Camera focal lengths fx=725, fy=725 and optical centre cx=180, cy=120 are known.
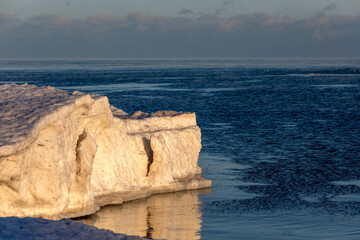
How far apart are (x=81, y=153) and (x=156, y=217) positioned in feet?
9.10

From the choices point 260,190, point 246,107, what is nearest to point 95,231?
point 260,190

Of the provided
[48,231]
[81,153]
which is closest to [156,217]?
[81,153]

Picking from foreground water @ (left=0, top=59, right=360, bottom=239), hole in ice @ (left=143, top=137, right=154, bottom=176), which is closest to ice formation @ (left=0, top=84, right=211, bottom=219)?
hole in ice @ (left=143, top=137, right=154, bottom=176)

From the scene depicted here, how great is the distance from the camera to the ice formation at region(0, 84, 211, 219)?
17375 millimetres

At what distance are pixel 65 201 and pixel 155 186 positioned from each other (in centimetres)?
509

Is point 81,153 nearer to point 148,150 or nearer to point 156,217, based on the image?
point 156,217

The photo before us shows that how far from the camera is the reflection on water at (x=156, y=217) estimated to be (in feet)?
61.3

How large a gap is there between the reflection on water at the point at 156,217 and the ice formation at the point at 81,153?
443 mm

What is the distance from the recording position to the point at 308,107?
61.1 m

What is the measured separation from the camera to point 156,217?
20.3 meters

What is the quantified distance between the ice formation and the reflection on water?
44 centimetres

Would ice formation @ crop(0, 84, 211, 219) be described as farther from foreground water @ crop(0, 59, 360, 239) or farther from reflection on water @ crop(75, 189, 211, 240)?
foreground water @ crop(0, 59, 360, 239)

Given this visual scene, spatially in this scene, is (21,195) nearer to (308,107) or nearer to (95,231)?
(95,231)

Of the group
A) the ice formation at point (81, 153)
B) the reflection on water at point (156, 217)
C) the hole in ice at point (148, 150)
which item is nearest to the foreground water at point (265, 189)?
the reflection on water at point (156, 217)
